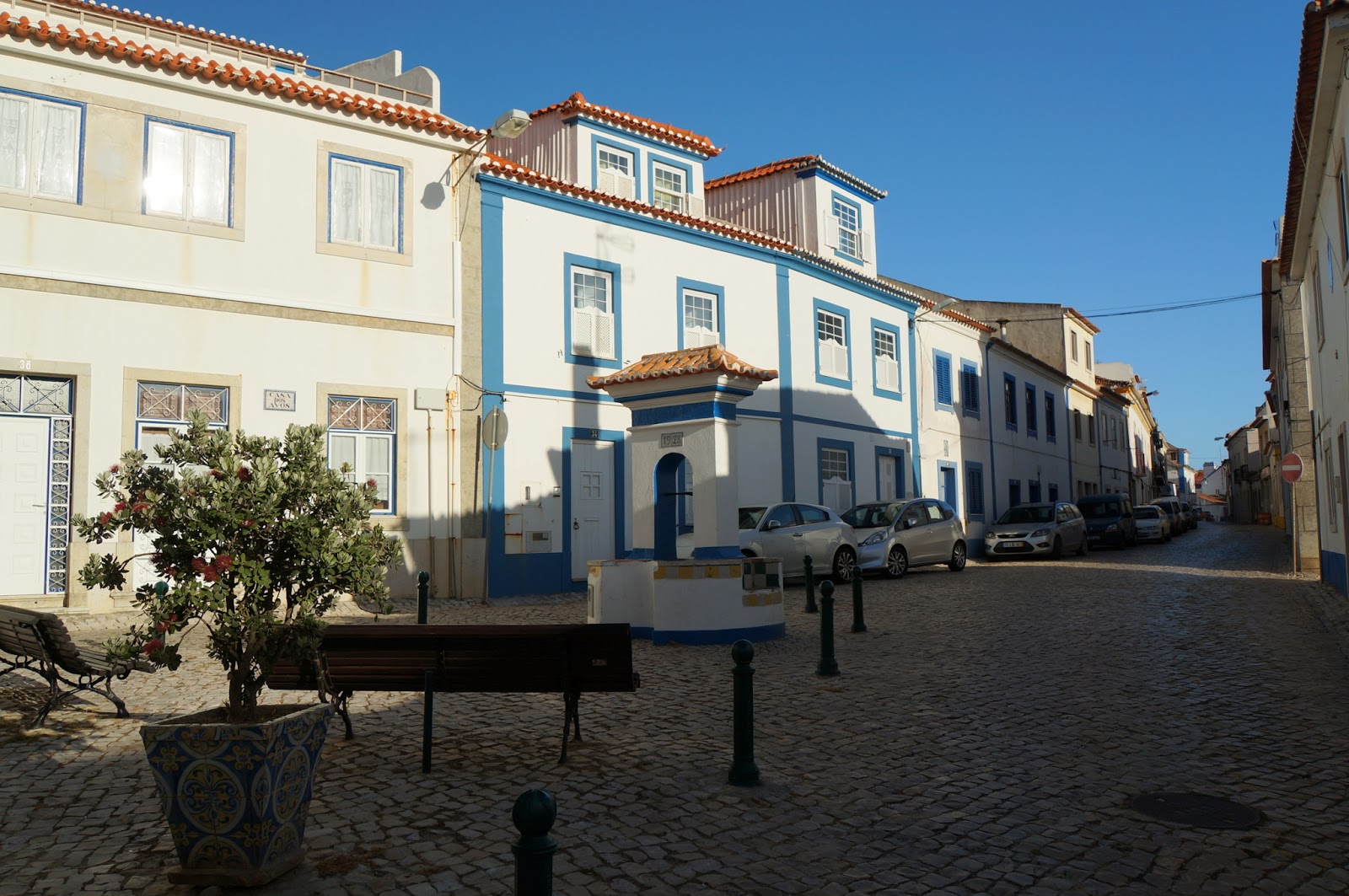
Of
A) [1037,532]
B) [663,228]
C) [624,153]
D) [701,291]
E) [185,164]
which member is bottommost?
[1037,532]

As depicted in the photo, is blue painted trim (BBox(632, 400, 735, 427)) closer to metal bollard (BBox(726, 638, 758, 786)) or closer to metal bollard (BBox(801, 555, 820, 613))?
metal bollard (BBox(801, 555, 820, 613))

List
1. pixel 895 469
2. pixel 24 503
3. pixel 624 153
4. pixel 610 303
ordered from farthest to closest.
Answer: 1. pixel 895 469
2. pixel 624 153
3. pixel 610 303
4. pixel 24 503

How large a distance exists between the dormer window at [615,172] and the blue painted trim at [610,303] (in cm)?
208

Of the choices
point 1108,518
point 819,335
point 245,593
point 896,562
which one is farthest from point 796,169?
point 245,593

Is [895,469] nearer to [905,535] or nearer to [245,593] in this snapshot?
[905,535]

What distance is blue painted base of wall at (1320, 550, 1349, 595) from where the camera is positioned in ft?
47.7

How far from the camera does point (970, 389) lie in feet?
104

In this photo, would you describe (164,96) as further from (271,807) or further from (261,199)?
(271,807)

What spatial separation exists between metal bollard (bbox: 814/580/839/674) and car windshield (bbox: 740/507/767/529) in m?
8.15

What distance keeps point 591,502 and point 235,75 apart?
863cm

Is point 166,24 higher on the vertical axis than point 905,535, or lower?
higher

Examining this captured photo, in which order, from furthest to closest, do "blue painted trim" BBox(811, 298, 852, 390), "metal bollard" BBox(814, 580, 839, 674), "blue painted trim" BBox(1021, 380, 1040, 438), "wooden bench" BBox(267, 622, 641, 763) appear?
"blue painted trim" BBox(1021, 380, 1040, 438) < "blue painted trim" BBox(811, 298, 852, 390) < "metal bollard" BBox(814, 580, 839, 674) < "wooden bench" BBox(267, 622, 641, 763)

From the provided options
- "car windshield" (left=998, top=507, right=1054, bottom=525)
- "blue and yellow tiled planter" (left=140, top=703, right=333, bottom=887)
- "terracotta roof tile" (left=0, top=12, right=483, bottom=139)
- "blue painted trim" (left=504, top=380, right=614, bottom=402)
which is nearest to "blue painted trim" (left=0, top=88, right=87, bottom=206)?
"terracotta roof tile" (left=0, top=12, right=483, bottom=139)

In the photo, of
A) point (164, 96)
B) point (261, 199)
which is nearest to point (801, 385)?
point (261, 199)
